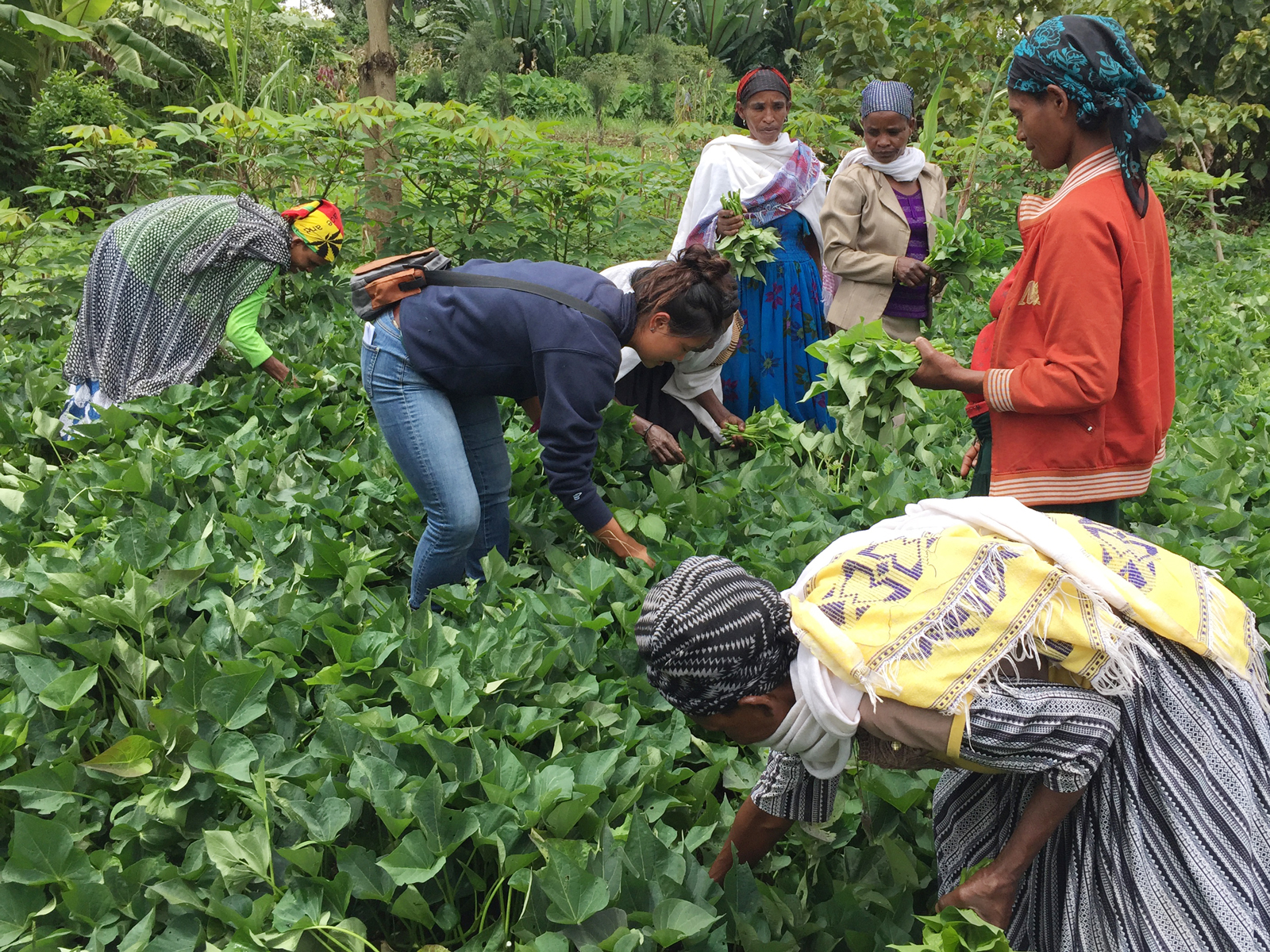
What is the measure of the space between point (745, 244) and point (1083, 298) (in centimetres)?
209

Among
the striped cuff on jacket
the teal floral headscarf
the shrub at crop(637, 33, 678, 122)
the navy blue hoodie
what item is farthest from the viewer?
the shrub at crop(637, 33, 678, 122)

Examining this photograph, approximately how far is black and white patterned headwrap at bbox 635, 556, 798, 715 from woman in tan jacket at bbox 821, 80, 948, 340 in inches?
107

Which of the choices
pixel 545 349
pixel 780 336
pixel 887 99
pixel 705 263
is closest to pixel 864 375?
pixel 705 263

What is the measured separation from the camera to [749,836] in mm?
1846

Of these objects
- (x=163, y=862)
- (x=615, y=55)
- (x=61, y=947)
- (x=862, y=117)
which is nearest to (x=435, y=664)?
(x=163, y=862)

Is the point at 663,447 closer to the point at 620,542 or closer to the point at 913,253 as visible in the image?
the point at 620,542

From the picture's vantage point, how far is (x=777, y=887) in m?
1.95

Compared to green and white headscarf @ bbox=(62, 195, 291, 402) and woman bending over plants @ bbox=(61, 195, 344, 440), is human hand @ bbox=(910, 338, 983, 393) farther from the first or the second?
green and white headscarf @ bbox=(62, 195, 291, 402)

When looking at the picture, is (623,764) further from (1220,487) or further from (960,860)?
(1220,487)

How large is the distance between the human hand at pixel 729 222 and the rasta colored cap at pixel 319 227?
163cm

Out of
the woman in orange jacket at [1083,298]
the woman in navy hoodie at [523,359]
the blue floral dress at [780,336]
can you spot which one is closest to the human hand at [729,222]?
the blue floral dress at [780,336]

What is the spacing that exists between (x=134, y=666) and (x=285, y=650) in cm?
36

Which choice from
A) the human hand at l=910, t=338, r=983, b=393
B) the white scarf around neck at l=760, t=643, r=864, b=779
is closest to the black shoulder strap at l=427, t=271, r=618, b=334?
the human hand at l=910, t=338, r=983, b=393

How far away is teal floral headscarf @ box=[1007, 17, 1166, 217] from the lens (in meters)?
1.98
